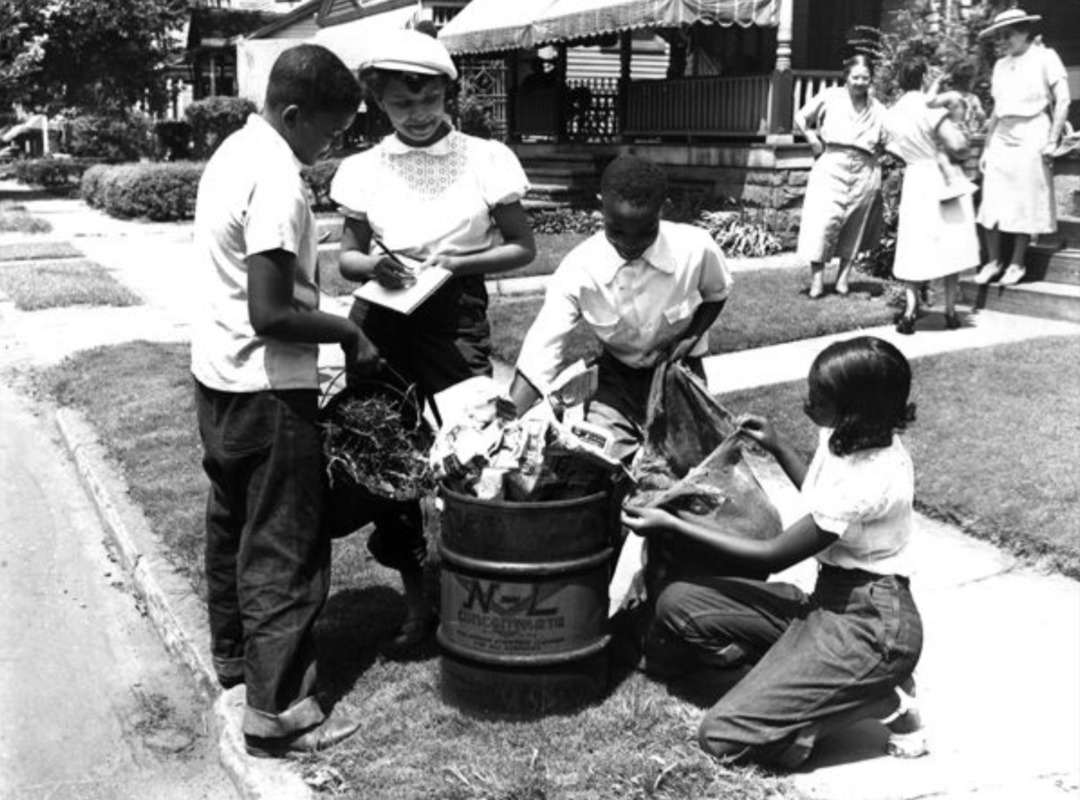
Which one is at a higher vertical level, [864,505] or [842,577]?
[864,505]

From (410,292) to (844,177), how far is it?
727 cm

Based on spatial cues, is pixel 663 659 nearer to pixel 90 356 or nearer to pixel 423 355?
pixel 423 355

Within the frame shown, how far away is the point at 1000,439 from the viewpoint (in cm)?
670

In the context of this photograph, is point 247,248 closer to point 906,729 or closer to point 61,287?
point 906,729

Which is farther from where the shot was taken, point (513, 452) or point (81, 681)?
point (81, 681)

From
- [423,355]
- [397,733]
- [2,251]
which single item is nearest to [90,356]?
[423,355]

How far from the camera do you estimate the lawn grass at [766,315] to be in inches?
358

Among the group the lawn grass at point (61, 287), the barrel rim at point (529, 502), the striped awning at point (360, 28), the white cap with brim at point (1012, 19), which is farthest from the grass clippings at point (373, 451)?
the striped awning at point (360, 28)

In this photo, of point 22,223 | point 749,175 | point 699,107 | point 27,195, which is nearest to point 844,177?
point 749,175

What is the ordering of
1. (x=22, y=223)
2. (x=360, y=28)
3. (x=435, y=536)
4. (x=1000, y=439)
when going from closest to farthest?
(x=435, y=536), (x=1000, y=439), (x=22, y=223), (x=360, y=28)

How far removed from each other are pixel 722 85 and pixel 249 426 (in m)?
14.4

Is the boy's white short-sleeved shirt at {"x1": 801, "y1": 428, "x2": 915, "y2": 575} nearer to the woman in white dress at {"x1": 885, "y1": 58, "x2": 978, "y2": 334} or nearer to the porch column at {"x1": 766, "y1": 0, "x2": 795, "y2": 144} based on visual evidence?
the woman in white dress at {"x1": 885, "y1": 58, "x2": 978, "y2": 334}

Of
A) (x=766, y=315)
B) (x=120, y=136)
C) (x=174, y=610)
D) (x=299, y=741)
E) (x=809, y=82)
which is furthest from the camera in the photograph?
(x=120, y=136)

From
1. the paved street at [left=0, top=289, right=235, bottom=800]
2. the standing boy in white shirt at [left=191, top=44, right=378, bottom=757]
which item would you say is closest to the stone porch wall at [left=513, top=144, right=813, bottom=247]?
the paved street at [left=0, top=289, right=235, bottom=800]
